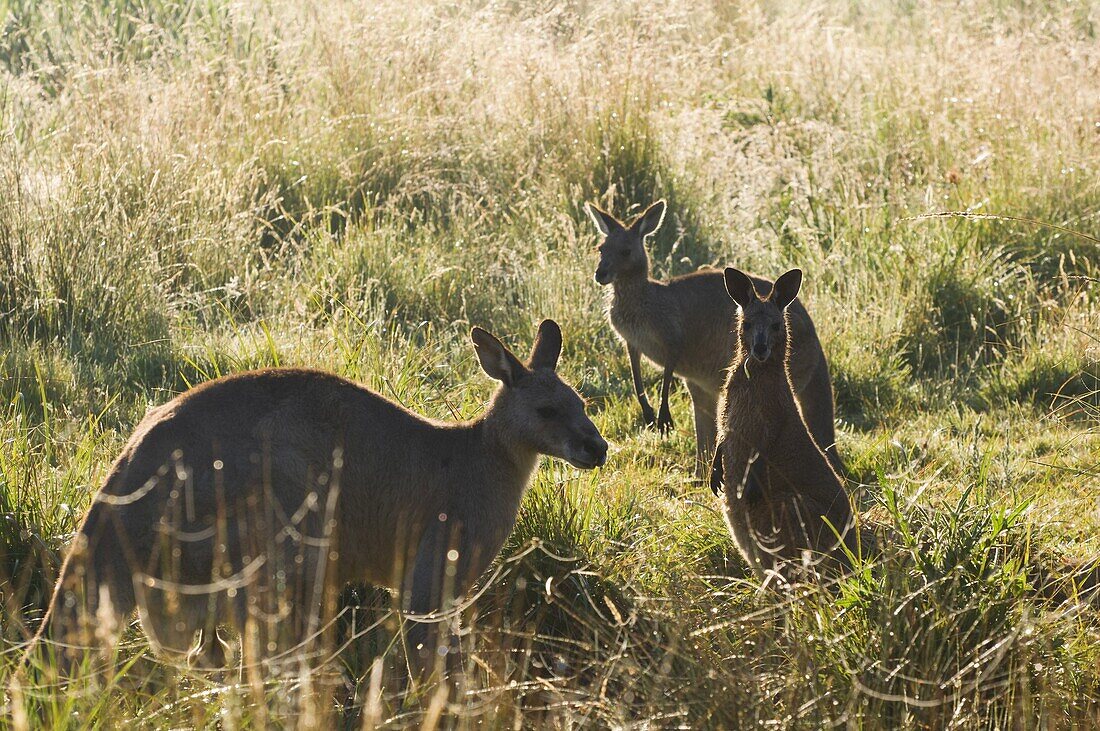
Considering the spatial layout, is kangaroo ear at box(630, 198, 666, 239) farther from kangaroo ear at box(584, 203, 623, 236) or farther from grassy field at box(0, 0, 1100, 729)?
grassy field at box(0, 0, 1100, 729)

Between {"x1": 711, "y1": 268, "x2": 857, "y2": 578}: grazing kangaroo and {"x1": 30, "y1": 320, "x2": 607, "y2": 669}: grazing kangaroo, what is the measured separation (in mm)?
639

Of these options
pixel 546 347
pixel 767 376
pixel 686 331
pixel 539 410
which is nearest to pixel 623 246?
pixel 686 331

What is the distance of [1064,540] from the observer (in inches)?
195

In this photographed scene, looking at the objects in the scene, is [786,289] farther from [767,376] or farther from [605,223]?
[605,223]

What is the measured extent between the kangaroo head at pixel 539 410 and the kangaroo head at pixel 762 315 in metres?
0.78

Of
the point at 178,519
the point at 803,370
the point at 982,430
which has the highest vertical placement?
the point at 178,519

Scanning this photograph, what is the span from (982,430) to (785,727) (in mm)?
3800

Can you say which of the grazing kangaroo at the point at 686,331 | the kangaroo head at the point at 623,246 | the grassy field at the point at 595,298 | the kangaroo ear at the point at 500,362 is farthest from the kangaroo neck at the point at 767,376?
the kangaroo head at the point at 623,246

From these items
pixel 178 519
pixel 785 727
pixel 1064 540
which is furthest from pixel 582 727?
pixel 1064 540

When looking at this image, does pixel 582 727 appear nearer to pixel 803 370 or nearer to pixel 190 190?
pixel 803 370

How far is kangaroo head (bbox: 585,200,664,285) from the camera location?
748cm

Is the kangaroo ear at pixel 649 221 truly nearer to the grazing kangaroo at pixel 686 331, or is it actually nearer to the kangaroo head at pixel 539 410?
the grazing kangaroo at pixel 686 331

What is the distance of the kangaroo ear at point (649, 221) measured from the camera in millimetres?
7691

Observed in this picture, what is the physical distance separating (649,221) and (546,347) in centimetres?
311
